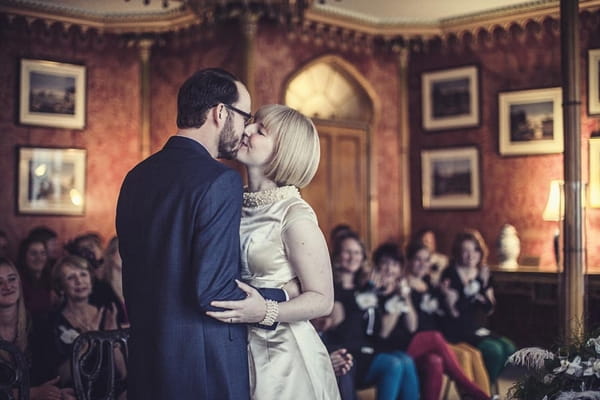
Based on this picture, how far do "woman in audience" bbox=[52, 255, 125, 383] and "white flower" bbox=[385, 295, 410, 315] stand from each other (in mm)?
1832

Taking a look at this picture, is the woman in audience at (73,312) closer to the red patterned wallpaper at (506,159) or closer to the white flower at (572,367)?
the white flower at (572,367)

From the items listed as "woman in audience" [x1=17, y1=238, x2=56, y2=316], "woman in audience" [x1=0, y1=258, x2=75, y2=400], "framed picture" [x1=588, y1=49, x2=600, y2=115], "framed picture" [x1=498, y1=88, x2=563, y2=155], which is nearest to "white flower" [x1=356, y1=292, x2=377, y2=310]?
"woman in audience" [x1=0, y1=258, x2=75, y2=400]

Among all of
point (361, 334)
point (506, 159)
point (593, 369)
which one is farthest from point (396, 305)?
point (506, 159)

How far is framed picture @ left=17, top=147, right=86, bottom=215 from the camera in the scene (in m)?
8.05

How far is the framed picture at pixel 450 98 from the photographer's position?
8617mm

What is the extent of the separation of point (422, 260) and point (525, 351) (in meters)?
3.46

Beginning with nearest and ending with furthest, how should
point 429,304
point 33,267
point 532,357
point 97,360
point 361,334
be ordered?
point 532,357 → point 97,360 → point 361,334 → point 429,304 → point 33,267

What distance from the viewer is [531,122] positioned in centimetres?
814

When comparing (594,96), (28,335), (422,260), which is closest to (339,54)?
(594,96)

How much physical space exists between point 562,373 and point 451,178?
677cm

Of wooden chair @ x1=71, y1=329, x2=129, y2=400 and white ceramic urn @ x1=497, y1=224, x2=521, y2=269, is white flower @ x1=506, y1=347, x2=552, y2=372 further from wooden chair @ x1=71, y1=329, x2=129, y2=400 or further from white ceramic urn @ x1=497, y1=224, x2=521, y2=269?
white ceramic urn @ x1=497, y1=224, x2=521, y2=269

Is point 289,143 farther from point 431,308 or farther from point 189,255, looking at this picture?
point 431,308

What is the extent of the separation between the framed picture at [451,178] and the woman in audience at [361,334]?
3874mm

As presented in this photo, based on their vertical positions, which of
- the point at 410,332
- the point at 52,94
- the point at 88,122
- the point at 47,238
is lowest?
the point at 410,332
